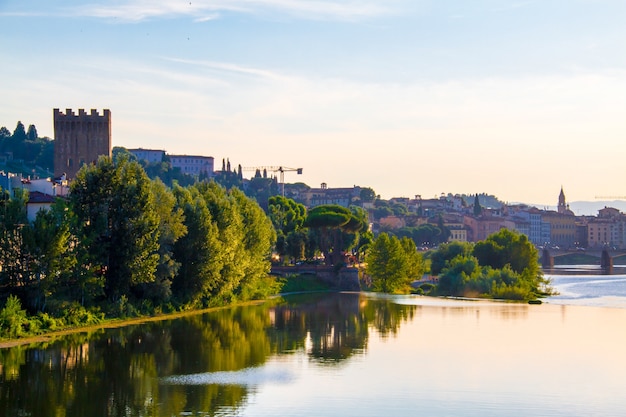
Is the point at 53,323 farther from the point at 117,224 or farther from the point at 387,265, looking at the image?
the point at 387,265

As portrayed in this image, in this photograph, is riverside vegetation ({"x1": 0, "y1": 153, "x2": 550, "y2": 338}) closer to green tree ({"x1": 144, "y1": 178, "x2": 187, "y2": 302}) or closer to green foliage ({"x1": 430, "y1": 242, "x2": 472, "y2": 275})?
green tree ({"x1": 144, "y1": 178, "x2": 187, "y2": 302})

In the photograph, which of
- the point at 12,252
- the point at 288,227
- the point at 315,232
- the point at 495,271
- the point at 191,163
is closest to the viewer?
the point at 12,252

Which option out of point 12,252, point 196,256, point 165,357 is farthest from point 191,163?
point 165,357

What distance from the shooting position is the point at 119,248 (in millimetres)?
41594

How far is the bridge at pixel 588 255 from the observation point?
13288 cm

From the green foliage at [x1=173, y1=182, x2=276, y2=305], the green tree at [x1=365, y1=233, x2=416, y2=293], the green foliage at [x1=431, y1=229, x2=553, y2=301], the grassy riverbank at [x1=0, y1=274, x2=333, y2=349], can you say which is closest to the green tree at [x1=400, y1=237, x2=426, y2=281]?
the green tree at [x1=365, y1=233, x2=416, y2=293]

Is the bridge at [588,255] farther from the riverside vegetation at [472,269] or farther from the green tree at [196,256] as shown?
the green tree at [196,256]

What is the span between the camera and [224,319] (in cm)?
4584

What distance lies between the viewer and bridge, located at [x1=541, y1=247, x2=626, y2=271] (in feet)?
436

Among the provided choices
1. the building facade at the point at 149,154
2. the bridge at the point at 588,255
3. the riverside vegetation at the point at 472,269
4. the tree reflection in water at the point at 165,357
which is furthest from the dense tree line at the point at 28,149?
the tree reflection in water at the point at 165,357

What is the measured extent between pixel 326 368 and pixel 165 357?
5314mm

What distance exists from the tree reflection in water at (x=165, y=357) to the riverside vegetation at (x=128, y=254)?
1.52 meters

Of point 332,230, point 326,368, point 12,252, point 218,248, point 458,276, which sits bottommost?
point 326,368

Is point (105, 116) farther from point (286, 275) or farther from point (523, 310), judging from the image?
point (523, 310)
